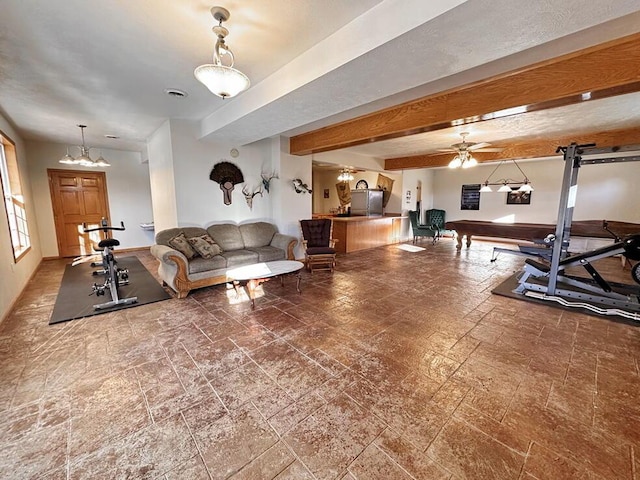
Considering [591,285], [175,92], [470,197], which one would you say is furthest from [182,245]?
[470,197]

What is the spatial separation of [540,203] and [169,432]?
393 inches

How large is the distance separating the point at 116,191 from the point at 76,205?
0.86 m

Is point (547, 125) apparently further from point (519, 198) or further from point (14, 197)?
point (14, 197)

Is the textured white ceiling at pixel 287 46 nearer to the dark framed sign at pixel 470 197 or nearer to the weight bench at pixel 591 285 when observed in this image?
the weight bench at pixel 591 285

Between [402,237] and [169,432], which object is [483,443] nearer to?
[169,432]

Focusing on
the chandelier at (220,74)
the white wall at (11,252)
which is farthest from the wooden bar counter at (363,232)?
the white wall at (11,252)

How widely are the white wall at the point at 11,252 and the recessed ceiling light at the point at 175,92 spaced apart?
2645mm

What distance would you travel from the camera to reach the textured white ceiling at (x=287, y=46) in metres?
1.60

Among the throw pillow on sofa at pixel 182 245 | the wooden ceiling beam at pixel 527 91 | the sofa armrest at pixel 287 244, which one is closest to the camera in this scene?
the wooden ceiling beam at pixel 527 91

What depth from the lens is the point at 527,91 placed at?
250 centimetres

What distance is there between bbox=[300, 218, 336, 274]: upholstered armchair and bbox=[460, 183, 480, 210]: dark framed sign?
20.3ft

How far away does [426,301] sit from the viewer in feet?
11.6

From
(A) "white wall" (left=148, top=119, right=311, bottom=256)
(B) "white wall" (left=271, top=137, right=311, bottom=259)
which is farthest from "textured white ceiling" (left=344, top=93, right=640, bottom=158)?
(A) "white wall" (left=148, top=119, right=311, bottom=256)

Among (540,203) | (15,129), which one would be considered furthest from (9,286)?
(540,203)
